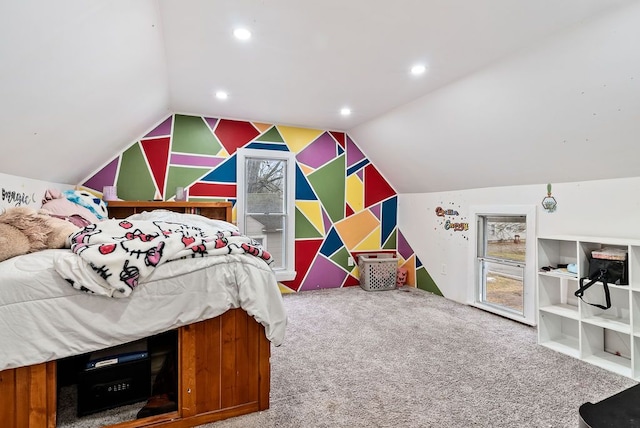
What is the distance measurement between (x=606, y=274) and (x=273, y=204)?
3346 mm

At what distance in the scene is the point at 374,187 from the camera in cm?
487

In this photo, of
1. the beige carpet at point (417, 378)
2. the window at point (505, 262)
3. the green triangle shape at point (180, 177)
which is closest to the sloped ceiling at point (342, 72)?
the window at point (505, 262)

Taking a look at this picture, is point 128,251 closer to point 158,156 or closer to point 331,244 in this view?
point 158,156

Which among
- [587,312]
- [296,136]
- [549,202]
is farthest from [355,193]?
[587,312]

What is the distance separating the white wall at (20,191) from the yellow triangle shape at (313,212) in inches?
104

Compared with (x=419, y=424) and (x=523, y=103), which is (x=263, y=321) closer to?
(x=419, y=424)

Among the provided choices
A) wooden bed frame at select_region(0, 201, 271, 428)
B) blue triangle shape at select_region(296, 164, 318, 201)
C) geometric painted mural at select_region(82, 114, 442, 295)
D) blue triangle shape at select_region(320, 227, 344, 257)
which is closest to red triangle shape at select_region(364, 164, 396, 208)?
geometric painted mural at select_region(82, 114, 442, 295)

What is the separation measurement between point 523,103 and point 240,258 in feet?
7.78

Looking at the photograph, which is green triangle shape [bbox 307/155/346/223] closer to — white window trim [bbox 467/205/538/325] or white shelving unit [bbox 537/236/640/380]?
white window trim [bbox 467/205/538/325]

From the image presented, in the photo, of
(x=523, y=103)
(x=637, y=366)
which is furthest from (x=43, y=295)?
(x=637, y=366)

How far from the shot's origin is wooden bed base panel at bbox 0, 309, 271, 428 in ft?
5.40

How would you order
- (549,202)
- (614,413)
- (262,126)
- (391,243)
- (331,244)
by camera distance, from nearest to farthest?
1. (614,413)
2. (549,202)
3. (262,126)
4. (331,244)
5. (391,243)

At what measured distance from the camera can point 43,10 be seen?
49.1 inches

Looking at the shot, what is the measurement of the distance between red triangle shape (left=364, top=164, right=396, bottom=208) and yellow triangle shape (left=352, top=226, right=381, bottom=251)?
416 millimetres
